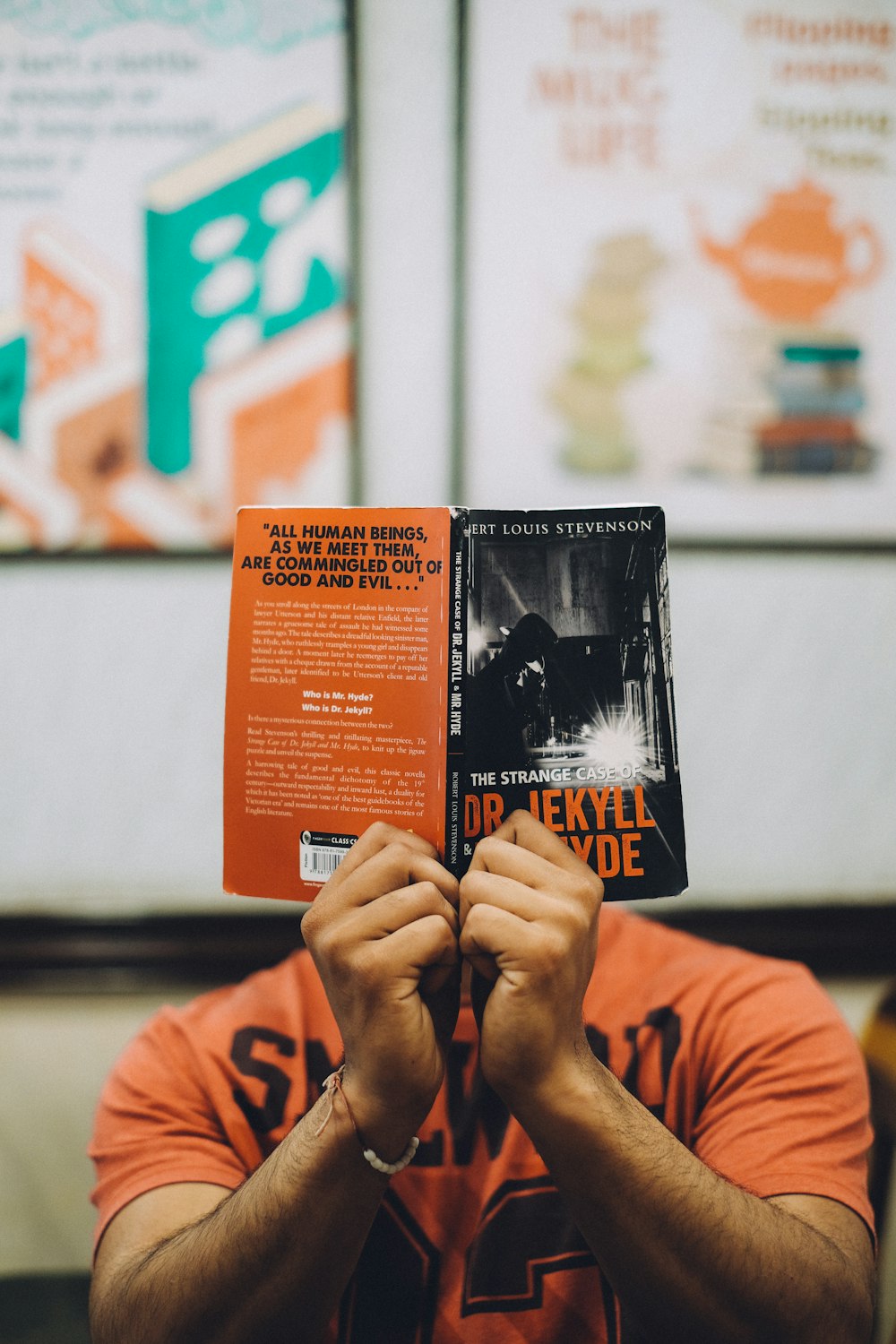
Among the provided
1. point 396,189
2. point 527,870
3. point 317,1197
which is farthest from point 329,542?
point 396,189

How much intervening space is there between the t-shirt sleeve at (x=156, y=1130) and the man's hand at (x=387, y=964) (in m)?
0.25

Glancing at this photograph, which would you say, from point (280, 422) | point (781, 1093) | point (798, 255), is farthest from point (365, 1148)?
point (798, 255)

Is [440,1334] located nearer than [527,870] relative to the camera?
No

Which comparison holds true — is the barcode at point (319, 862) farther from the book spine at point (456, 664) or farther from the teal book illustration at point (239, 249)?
the teal book illustration at point (239, 249)

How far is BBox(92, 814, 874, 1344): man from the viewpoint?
658mm

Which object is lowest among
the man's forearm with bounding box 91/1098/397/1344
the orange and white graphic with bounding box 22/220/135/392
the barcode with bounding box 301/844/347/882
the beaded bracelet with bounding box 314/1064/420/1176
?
the man's forearm with bounding box 91/1098/397/1344

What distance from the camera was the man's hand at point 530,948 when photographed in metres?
0.65

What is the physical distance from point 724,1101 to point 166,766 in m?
0.81

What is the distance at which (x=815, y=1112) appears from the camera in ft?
2.71

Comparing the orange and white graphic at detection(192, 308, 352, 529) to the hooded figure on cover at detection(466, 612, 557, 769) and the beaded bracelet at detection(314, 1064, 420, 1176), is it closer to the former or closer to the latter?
the hooded figure on cover at detection(466, 612, 557, 769)

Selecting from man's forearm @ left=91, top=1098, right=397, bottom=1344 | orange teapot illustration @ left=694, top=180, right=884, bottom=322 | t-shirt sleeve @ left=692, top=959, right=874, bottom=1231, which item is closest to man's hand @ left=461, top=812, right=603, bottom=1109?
man's forearm @ left=91, top=1098, right=397, bottom=1344

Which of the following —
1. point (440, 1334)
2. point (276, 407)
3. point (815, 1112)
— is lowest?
point (440, 1334)

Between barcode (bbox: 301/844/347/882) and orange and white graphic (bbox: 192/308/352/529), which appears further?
orange and white graphic (bbox: 192/308/352/529)

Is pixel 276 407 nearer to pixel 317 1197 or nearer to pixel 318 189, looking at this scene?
pixel 318 189
